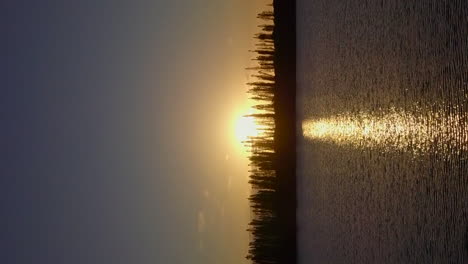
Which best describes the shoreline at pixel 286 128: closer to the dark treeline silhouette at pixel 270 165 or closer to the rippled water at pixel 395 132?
the dark treeline silhouette at pixel 270 165

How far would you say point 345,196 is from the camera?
1287 millimetres

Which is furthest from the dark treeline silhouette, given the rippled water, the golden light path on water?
the golden light path on water

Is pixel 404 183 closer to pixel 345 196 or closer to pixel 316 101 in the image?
pixel 345 196

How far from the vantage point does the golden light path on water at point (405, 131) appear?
0.59 metres

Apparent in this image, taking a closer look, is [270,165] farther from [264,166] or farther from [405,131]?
[405,131]

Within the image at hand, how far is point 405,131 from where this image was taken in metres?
0.76

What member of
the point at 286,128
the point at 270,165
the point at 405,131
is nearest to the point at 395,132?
the point at 405,131

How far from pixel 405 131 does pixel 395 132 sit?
0.18ft

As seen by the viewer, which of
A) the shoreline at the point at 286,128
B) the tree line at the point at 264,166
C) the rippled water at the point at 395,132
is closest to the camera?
the rippled water at the point at 395,132

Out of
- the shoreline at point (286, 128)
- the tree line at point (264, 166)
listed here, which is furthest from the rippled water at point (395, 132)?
the tree line at point (264, 166)

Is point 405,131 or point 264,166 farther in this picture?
point 264,166

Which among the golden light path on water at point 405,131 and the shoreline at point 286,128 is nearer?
the golden light path on water at point 405,131

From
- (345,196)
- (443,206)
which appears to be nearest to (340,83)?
(345,196)

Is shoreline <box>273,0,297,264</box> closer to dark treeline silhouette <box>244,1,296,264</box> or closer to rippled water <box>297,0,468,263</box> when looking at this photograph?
dark treeline silhouette <box>244,1,296,264</box>
